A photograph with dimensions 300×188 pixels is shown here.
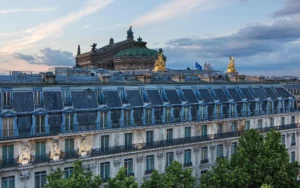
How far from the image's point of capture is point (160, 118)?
184 ft

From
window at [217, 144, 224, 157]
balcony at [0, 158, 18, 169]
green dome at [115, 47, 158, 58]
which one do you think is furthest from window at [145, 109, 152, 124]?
green dome at [115, 47, 158, 58]

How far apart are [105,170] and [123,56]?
67.6 metres

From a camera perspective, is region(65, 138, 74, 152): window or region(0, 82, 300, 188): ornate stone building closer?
region(0, 82, 300, 188): ornate stone building

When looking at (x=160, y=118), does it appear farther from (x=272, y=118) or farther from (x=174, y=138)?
(x=272, y=118)

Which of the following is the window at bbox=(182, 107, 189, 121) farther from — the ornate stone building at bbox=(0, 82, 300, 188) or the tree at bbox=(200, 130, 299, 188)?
the tree at bbox=(200, 130, 299, 188)

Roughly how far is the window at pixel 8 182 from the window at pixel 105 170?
1069cm

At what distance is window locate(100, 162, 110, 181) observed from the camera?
50500 mm

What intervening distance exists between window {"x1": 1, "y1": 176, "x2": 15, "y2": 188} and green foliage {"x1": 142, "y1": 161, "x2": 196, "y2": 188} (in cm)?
1401

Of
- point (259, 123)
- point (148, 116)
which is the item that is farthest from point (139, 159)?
point (259, 123)

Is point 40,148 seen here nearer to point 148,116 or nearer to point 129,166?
point 129,166

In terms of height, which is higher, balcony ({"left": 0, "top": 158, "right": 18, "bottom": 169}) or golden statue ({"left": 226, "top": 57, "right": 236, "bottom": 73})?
golden statue ({"left": 226, "top": 57, "right": 236, "bottom": 73})

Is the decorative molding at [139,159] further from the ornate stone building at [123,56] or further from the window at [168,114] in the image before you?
the ornate stone building at [123,56]

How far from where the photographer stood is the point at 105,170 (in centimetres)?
5081

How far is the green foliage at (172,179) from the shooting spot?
42938mm
